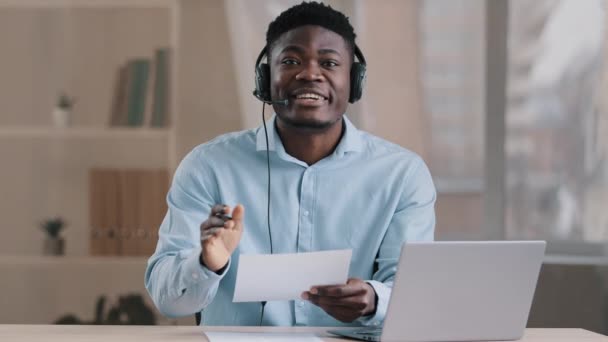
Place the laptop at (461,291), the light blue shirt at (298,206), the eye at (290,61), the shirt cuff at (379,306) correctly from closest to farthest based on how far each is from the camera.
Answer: the laptop at (461,291) → the shirt cuff at (379,306) → the light blue shirt at (298,206) → the eye at (290,61)

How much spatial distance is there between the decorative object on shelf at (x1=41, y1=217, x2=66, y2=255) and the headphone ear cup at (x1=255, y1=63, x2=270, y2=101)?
6.46ft

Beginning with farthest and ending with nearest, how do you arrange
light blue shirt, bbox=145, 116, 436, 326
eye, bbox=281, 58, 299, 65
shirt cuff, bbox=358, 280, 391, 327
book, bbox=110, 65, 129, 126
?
book, bbox=110, 65, 129, 126
eye, bbox=281, 58, 299, 65
light blue shirt, bbox=145, 116, 436, 326
shirt cuff, bbox=358, 280, 391, 327

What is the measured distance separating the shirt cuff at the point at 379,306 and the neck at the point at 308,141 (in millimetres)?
403

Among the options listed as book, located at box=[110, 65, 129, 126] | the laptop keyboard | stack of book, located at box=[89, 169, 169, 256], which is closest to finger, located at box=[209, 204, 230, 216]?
the laptop keyboard

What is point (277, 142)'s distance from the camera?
217 centimetres

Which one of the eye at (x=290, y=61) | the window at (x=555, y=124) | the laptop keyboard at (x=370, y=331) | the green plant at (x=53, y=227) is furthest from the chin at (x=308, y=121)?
the green plant at (x=53, y=227)

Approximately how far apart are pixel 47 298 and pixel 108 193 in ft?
1.70

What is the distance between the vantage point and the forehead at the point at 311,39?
2145mm

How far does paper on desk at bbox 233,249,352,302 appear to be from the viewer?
1.68 metres

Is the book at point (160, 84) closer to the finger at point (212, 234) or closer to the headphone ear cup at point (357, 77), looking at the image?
the headphone ear cup at point (357, 77)

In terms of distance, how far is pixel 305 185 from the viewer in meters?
2.14

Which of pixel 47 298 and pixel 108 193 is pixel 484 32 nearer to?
pixel 108 193

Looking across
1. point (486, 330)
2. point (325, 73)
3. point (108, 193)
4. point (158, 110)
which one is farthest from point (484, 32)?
point (486, 330)

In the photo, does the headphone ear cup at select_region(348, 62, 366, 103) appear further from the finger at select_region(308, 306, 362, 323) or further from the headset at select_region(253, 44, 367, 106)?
the finger at select_region(308, 306, 362, 323)
